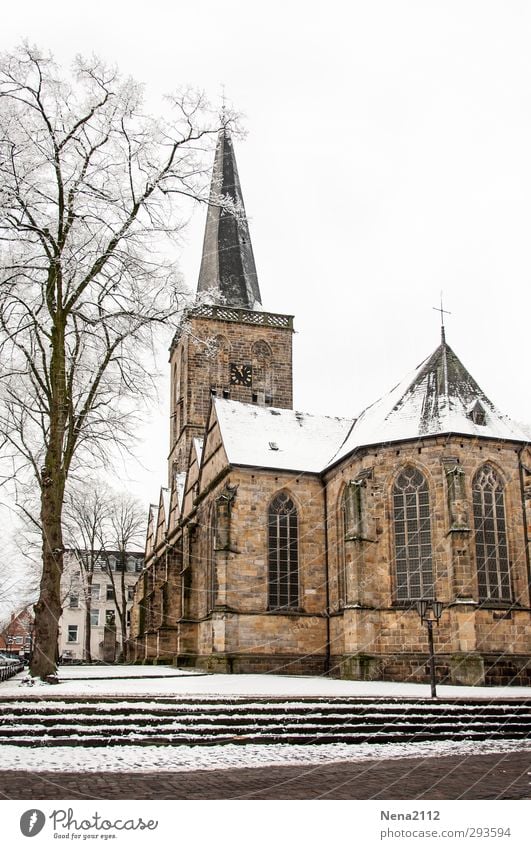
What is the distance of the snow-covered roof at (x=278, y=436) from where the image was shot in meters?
28.8

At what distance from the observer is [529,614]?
23.0 metres

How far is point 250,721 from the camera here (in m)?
13.3

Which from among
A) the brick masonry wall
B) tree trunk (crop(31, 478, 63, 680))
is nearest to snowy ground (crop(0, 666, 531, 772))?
tree trunk (crop(31, 478, 63, 680))

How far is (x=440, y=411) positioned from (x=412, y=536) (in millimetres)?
4203

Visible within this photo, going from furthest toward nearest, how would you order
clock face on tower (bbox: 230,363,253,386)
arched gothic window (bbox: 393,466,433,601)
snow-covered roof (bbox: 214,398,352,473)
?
clock face on tower (bbox: 230,363,253,386), snow-covered roof (bbox: 214,398,352,473), arched gothic window (bbox: 393,466,433,601)

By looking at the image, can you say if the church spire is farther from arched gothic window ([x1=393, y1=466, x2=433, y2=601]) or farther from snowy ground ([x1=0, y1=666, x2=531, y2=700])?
snowy ground ([x1=0, y1=666, x2=531, y2=700])

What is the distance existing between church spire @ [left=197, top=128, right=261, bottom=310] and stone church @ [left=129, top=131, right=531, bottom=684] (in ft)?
42.7

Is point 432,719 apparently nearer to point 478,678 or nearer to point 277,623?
point 478,678

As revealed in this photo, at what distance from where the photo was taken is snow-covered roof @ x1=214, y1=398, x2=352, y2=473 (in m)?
28.8

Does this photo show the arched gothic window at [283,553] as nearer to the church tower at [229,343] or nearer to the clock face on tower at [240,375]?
the church tower at [229,343]

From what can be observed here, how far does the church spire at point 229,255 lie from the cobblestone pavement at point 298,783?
117 ft

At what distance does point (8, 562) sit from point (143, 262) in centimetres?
3601

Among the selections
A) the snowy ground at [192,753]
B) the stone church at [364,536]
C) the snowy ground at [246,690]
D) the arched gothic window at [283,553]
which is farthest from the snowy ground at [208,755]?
the arched gothic window at [283,553]

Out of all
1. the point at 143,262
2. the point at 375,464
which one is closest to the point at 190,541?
the point at 375,464
